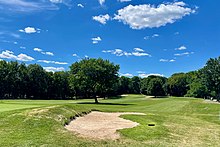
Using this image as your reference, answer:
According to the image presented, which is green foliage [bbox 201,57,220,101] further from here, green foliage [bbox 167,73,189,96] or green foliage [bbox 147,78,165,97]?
green foliage [bbox 167,73,189,96]

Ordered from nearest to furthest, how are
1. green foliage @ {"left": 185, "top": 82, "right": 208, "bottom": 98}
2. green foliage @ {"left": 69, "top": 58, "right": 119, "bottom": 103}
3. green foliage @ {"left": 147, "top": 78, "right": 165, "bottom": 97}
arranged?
green foliage @ {"left": 69, "top": 58, "right": 119, "bottom": 103}
green foliage @ {"left": 185, "top": 82, "right": 208, "bottom": 98}
green foliage @ {"left": 147, "top": 78, "right": 165, "bottom": 97}

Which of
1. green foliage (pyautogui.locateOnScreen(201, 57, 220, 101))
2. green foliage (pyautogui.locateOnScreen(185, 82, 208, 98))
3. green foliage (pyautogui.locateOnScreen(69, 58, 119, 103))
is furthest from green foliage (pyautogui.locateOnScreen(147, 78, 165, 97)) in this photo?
green foliage (pyautogui.locateOnScreen(69, 58, 119, 103))

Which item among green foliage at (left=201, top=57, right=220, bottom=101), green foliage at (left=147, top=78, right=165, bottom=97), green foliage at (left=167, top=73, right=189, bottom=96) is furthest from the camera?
green foliage at (left=167, top=73, right=189, bottom=96)

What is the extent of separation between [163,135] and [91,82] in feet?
153

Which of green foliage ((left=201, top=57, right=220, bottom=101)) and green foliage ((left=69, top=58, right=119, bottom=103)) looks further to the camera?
green foliage ((left=201, top=57, right=220, bottom=101))

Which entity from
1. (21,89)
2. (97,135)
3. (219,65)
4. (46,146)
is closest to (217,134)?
(97,135)

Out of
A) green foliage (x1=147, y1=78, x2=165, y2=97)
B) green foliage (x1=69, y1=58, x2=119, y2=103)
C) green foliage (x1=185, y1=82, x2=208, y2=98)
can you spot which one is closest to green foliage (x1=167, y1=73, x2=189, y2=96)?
green foliage (x1=147, y1=78, x2=165, y2=97)

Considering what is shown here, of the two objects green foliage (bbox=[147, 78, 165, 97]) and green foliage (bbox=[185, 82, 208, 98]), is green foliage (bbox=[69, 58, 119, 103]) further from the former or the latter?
green foliage (bbox=[147, 78, 165, 97])

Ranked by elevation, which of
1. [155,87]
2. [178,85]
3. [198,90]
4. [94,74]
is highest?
[178,85]

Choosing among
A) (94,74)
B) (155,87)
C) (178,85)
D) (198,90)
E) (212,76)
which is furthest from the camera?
(178,85)

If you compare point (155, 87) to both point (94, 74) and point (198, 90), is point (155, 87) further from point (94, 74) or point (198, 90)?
point (94, 74)

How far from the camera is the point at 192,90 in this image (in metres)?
115

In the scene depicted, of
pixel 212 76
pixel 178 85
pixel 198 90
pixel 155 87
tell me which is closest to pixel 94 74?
pixel 212 76

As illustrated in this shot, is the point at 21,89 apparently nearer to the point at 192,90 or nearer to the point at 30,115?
the point at 192,90
